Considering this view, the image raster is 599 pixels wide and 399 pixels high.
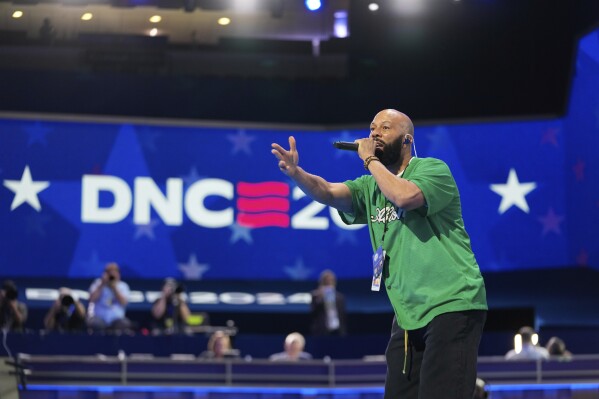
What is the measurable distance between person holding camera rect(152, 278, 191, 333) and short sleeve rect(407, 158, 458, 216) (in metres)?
6.60

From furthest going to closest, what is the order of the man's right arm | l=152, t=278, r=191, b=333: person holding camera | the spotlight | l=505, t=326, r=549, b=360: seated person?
1. the spotlight
2. l=152, t=278, r=191, b=333: person holding camera
3. l=505, t=326, r=549, b=360: seated person
4. the man's right arm

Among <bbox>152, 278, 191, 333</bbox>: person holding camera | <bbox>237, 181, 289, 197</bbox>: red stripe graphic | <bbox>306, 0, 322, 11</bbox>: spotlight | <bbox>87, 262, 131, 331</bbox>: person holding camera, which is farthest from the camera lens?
<bbox>306, 0, 322, 11</bbox>: spotlight

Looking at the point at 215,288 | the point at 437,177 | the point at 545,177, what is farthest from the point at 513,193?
the point at 437,177

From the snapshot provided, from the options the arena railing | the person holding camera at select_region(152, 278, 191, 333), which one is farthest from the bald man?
the person holding camera at select_region(152, 278, 191, 333)

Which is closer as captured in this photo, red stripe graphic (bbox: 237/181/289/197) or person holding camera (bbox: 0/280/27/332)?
person holding camera (bbox: 0/280/27/332)

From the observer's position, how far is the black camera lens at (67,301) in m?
10.6

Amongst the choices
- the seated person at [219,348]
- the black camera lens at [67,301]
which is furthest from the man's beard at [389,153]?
the black camera lens at [67,301]

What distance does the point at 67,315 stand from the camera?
10602 mm

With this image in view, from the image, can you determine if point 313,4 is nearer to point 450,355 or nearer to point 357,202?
point 357,202

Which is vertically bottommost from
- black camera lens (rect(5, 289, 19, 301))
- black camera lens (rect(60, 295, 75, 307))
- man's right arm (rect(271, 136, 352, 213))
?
man's right arm (rect(271, 136, 352, 213))

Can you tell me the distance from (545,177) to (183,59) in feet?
15.8

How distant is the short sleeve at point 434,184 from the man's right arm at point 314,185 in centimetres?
35

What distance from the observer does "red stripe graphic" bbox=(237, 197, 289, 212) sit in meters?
13.8

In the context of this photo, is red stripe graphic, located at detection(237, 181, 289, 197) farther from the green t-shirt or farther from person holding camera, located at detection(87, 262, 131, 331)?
the green t-shirt
